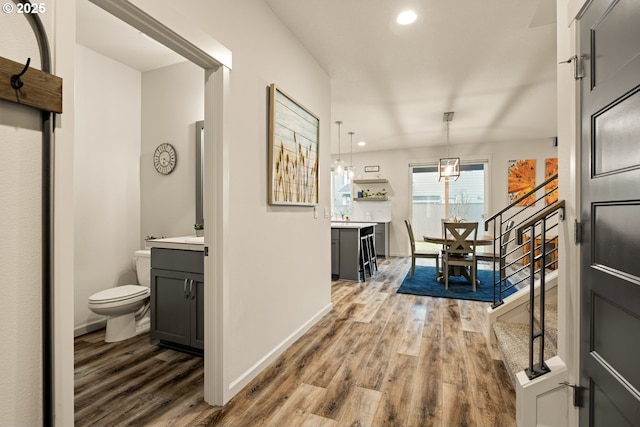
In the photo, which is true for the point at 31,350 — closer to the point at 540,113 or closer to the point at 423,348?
the point at 423,348

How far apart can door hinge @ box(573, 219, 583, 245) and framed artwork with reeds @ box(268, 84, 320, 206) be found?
5.75 ft

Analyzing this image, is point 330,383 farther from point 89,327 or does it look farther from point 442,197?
point 442,197

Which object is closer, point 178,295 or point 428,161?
point 178,295

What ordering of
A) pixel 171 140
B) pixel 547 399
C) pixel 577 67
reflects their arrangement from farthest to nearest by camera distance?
pixel 171 140
pixel 547 399
pixel 577 67

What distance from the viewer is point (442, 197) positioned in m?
7.25

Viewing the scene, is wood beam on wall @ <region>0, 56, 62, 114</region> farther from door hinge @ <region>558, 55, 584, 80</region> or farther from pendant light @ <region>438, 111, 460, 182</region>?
pendant light @ <region>438, 111, 460, 182</region>

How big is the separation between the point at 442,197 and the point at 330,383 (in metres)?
6.19

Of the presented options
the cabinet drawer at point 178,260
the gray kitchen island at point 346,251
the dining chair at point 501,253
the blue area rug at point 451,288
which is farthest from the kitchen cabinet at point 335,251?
the cabinet drawer at point 178,260

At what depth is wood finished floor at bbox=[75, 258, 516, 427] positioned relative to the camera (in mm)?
1657

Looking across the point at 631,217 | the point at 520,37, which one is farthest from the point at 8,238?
the point at 520,37

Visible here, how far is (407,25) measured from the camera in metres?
2.49

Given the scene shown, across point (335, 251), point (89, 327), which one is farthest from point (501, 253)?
point (89, 327)

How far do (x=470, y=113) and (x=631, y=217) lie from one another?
4268 millimetres

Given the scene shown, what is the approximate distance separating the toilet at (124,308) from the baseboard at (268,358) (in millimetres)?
1298
